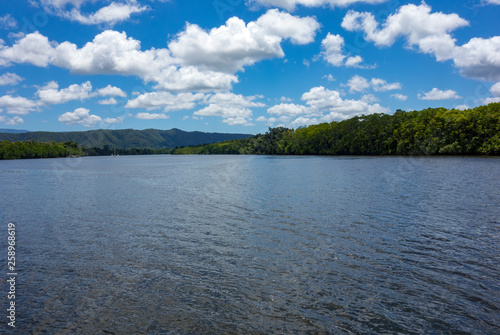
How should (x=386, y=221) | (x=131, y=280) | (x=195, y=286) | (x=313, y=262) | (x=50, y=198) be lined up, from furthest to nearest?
1. (x=50, y=198)
2. (x=386, y=221)
3. (x=313, y=262)
4. (x=131, y=280)
5. (x=195, y=286)

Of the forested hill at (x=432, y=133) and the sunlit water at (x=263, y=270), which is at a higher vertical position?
the forested hill at (x=432, y=133)

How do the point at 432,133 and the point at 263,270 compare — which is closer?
the point at 263,270

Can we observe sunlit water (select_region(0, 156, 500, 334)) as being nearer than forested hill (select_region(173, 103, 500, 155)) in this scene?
Yes

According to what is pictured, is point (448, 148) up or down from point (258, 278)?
up

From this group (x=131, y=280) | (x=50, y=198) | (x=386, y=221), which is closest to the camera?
(x=131, y=280)

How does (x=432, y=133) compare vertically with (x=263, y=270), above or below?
above

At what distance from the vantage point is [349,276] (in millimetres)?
14055

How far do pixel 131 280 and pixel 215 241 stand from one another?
21.4 ft

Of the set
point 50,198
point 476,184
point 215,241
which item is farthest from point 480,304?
point 50,198

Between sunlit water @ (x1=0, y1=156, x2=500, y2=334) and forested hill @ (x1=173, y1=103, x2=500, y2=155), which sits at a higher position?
forested hill @ (x1=173, y1=103, x2=500, y2=155)

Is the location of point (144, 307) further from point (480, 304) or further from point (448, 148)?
point (448, 148)

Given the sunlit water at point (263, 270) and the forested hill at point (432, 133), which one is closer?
the sunlit water at point (263, 270)

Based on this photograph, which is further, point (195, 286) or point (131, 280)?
point (131, 280)

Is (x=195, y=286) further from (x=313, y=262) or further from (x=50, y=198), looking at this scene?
(x=50, y=198)
